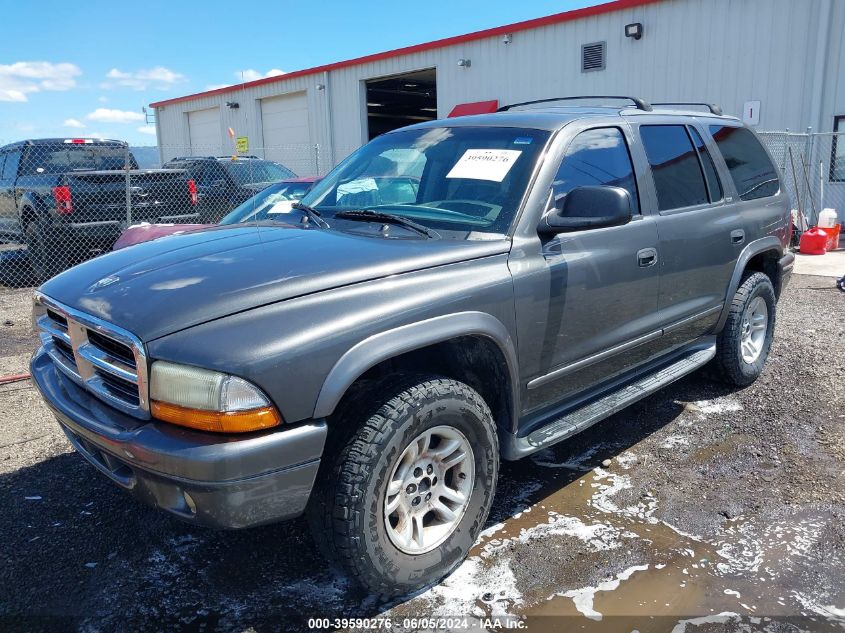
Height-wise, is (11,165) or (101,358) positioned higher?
(11,165)

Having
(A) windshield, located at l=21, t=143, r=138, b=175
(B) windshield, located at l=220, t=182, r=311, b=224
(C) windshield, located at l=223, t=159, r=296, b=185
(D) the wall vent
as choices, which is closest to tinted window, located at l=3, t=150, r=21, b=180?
(A) windshield, located at l=21, t=143, r=138, b=175

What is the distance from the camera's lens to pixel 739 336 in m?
4.73

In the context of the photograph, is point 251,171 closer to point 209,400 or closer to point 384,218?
point 384,218

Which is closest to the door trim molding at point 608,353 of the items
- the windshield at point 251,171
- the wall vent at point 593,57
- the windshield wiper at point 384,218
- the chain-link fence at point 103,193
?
the windshield wiper at point 384,218

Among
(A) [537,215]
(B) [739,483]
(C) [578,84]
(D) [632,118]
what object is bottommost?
(B) [739,483]

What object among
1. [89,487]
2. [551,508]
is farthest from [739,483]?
[89,487]

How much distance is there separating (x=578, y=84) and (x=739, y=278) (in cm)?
1223

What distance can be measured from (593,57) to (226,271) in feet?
48.0

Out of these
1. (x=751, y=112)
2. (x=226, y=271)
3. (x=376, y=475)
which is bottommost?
(x=376, y=475)

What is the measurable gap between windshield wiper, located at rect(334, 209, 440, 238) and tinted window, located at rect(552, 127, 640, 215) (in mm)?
675

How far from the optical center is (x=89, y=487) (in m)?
3.64

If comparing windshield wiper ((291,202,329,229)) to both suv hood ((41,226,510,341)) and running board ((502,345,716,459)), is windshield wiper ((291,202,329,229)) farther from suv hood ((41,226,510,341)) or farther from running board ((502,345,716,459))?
running board ((502,345,716,459))

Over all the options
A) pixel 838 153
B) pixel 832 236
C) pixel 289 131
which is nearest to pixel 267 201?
pixel 832 236

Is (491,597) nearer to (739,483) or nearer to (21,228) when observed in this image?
(739,483)
